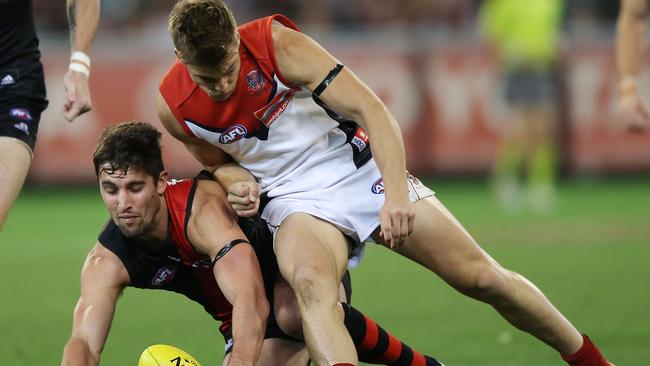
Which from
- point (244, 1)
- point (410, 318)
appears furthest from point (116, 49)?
point (410, 318)

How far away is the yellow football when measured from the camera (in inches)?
216

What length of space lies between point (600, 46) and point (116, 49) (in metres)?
6.13

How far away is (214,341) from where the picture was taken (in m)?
7.57

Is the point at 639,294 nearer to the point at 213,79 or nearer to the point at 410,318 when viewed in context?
the point at 410,318

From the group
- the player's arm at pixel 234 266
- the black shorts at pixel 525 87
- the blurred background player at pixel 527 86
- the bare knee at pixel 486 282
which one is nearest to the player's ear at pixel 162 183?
the player's arm at pixel 234 266

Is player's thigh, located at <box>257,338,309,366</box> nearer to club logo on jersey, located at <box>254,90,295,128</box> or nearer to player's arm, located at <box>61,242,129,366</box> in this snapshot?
player's arm, located at <box>61,242,129,366</box>

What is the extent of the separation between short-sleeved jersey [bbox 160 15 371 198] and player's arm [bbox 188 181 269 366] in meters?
0.27

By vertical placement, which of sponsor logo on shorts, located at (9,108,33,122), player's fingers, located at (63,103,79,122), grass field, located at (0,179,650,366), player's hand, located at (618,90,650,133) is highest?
player's fingers, located at (63,103,79,122)

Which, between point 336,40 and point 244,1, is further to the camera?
point 244,1

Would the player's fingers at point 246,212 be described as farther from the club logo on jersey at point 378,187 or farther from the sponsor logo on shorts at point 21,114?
the sponsor logo on shorts at point 21,114

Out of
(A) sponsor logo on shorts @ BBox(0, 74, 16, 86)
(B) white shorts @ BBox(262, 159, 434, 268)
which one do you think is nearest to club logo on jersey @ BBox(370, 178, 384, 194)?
(B) white shorts @ BBox(262, 159, 434, 268)

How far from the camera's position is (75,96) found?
5.91 m

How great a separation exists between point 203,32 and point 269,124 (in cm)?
70

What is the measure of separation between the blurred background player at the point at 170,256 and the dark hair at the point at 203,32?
0.51 metres
